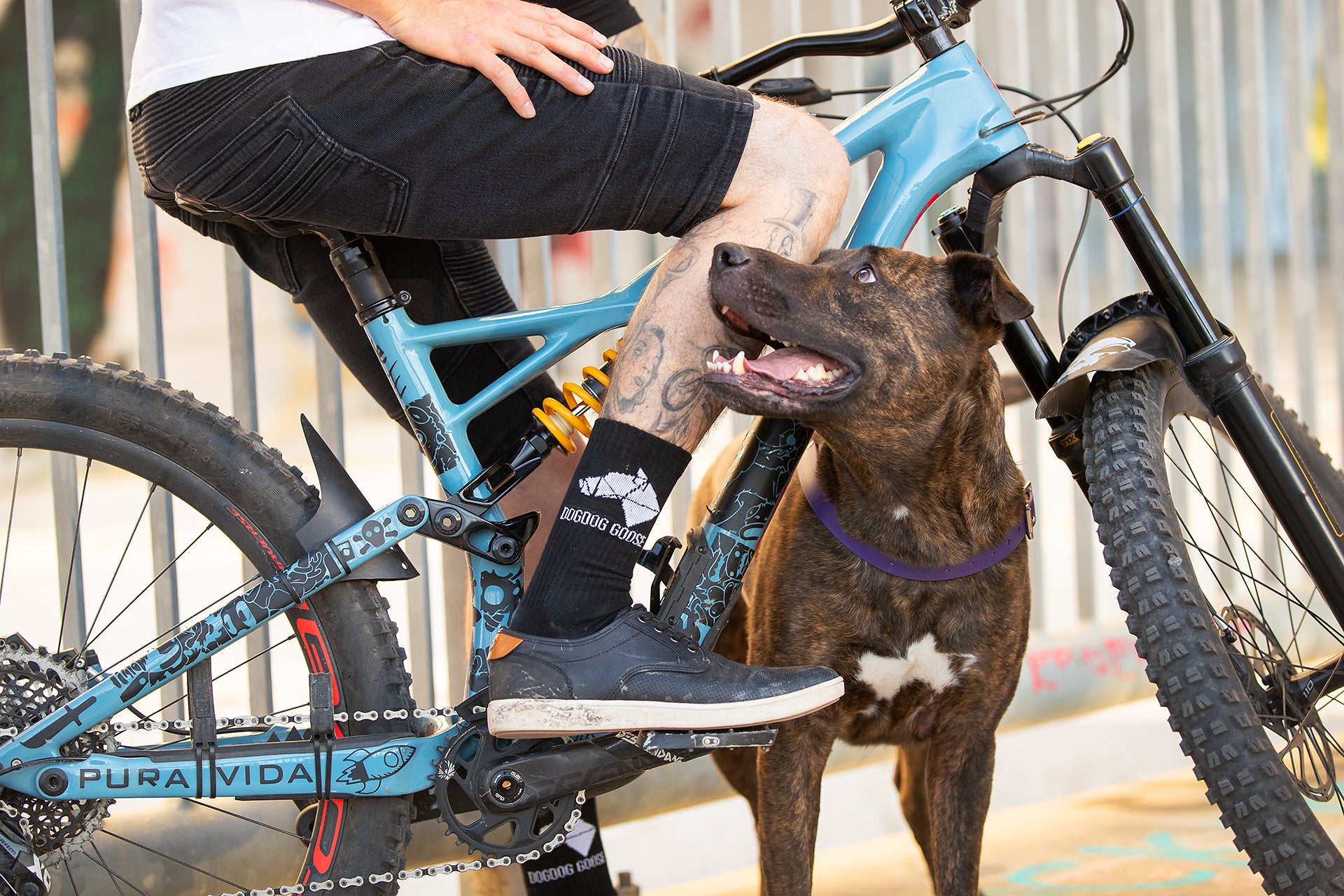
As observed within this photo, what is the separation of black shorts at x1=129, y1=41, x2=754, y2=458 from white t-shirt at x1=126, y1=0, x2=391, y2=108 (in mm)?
17

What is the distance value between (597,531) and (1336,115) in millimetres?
3991

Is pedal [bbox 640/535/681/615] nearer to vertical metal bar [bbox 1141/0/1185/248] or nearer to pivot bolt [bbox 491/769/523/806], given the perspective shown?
pivot bolt [bbox 491/769/523/806]

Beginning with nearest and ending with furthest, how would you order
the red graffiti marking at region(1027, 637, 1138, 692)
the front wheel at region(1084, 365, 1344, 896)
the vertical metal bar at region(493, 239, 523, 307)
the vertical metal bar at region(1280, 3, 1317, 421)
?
1. the front wheel at region(1084, 365, 1344, 896)
2. the vertical metal bar at region(493, 239, 523, 307)
3. the red graffiti marking at region(1027, 637, 1138, 692)
4. the vertical metal bar at region(1280, 3, 1317, 421)

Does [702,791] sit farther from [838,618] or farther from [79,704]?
[79,704]

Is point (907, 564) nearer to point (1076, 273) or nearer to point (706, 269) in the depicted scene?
point (706, 269)

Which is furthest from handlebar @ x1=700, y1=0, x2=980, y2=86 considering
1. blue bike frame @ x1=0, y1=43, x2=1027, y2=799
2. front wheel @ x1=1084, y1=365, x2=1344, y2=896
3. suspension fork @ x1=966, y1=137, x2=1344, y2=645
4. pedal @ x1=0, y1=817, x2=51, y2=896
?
pedal @ x1=0, y1=817, x2=51, y2=896

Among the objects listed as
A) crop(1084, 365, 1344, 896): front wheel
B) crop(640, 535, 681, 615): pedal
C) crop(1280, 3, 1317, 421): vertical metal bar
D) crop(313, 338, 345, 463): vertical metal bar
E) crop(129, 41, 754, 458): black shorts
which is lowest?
crop(1084, 365, 1344, 896): front wheel

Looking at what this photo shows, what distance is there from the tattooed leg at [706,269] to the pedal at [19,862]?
968 mm

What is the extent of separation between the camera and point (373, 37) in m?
1.42

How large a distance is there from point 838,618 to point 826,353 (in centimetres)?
47

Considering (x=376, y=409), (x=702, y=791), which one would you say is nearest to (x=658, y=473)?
(x=702, y=791)

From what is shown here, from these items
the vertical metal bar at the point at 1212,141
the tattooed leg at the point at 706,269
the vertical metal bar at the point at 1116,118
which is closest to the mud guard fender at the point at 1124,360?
the tattooed leg at the point at 706,269

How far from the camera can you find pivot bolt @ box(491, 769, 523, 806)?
1528mm

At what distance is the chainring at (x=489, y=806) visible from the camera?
154 cm
